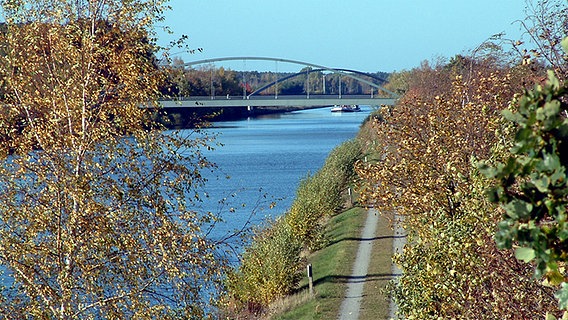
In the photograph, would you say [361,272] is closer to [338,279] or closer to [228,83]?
[338,279]

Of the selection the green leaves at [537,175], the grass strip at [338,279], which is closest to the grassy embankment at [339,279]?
the grass strip at [338,279]

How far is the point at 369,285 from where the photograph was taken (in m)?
20.6

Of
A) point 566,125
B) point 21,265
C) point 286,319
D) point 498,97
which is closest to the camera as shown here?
point 566,125

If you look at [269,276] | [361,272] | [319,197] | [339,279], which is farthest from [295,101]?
[269,276]

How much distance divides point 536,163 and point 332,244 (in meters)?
25.9

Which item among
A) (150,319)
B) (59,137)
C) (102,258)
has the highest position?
(59,137)

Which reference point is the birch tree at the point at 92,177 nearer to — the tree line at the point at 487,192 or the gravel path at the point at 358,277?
the tree line at the point at 487,192

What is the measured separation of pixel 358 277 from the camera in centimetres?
2191

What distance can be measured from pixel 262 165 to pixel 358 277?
1249 inches

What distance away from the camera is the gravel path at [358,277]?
1817 cm

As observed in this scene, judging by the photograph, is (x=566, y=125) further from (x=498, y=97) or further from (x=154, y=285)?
(x=498, y=97)

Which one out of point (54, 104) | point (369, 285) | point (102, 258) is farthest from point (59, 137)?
point (369, 285)

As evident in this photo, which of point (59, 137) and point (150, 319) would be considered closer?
point (150, 319)

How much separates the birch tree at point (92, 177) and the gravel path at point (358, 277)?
7472mm
